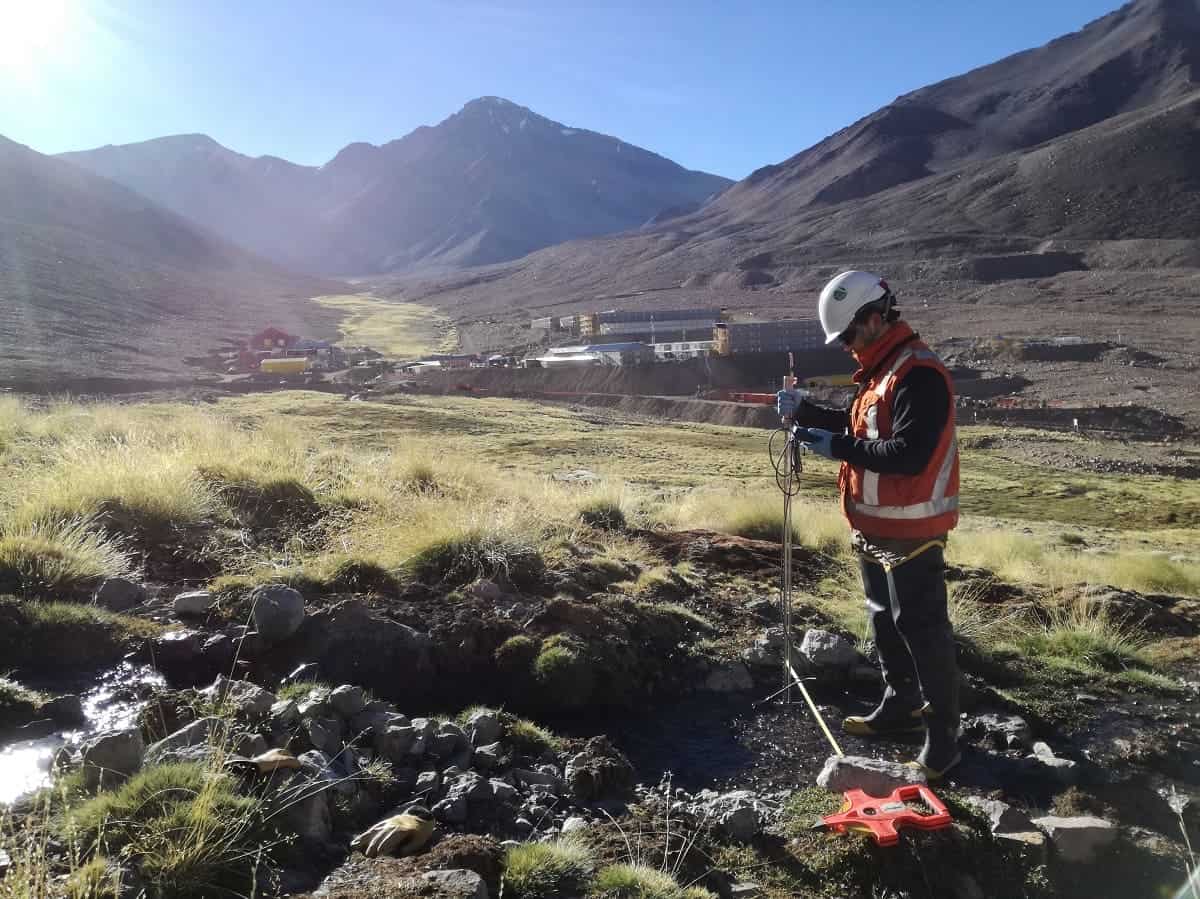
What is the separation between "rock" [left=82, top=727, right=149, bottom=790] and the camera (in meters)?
3.01

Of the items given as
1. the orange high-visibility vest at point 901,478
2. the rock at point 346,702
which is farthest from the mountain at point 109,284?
the orange high-visibility vest at point 901,478

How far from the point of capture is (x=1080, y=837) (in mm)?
3529

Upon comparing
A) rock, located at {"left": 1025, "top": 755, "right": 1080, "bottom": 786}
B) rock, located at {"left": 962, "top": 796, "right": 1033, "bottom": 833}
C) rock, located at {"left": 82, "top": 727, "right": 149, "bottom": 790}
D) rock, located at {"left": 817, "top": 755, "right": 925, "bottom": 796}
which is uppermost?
rock, located at {"left": 82, "top": 727, "right": 149, "bottom": 790}

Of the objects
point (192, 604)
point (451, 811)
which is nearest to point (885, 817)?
point (451, 811)

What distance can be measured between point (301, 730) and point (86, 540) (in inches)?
→ 110

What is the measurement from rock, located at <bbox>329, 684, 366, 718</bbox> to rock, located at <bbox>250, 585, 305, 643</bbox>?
0.95 m

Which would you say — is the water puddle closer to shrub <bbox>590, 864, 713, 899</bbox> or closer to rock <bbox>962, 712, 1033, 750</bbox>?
shrub <bbox>590, 864, 713, 899</bbox>

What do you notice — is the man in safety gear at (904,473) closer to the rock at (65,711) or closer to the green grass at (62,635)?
the rock at (65,711)

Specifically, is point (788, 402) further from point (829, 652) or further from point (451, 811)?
point (451, 811)

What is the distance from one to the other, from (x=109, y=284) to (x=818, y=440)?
85.3 meters

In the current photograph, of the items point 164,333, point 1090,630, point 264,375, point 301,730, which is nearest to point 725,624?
point 1090,630

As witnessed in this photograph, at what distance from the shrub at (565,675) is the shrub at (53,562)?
9.11 feet

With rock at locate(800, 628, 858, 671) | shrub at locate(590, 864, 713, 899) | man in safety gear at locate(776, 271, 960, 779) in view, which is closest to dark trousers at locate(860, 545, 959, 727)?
man in safety gear at locate(776, 271, 960, 779)

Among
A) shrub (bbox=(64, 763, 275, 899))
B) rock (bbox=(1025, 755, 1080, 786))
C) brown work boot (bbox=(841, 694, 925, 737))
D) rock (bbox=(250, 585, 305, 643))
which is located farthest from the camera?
rock (bbox=(250, 585, 305, 643))
